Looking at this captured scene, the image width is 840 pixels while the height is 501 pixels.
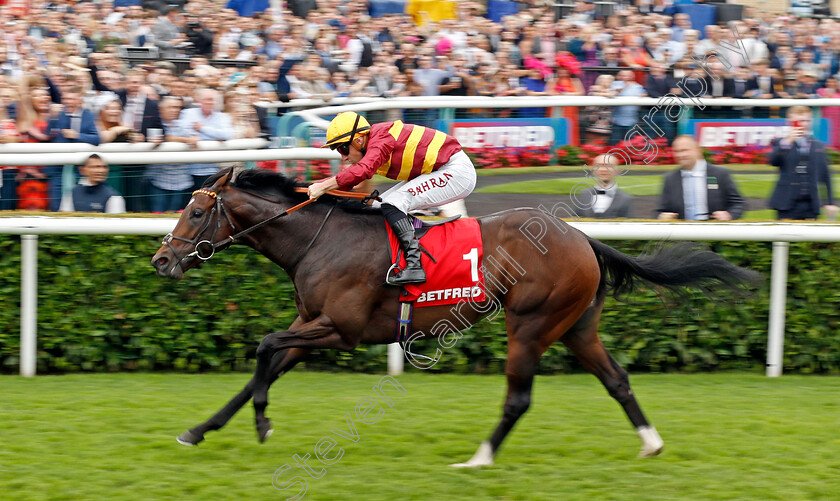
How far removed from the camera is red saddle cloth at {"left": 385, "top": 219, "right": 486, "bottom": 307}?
4477 millimetres

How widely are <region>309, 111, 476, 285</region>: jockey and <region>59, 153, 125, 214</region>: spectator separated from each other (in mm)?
2374

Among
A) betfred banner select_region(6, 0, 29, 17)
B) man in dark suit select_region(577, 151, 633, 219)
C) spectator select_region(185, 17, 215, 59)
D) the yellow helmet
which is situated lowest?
man in dark suit select_region(577, 151, 633, 219)

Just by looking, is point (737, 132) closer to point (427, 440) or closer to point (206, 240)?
point (427, 440)

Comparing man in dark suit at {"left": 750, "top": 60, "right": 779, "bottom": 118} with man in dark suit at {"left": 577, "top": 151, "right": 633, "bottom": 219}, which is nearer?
man in dark suit at {"left": 577, "top": 151, "right": 633, "bottom": 219}

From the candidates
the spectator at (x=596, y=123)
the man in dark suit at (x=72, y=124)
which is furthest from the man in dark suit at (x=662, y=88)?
the man in dark suit at (x=72, y=124)

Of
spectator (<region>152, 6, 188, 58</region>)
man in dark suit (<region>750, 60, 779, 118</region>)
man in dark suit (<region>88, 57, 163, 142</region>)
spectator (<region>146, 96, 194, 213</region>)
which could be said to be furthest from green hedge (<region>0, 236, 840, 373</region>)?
spectator (<region>152, 6, 188, 58</region>)

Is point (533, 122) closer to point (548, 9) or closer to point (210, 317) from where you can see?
point (548, 9)

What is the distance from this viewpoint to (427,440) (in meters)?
4.73

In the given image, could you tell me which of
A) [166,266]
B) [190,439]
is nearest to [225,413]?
[190,439]

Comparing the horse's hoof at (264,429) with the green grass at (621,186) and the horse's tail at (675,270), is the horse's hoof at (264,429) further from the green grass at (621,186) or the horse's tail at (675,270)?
the green grass at (621,186)

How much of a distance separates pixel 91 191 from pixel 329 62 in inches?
193

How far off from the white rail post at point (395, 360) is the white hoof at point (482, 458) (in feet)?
5.11

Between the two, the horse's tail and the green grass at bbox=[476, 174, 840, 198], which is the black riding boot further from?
the green grass at bbox=[476, 174, 840, 198]

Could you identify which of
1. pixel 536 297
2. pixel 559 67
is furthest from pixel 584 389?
pixel 559 67
